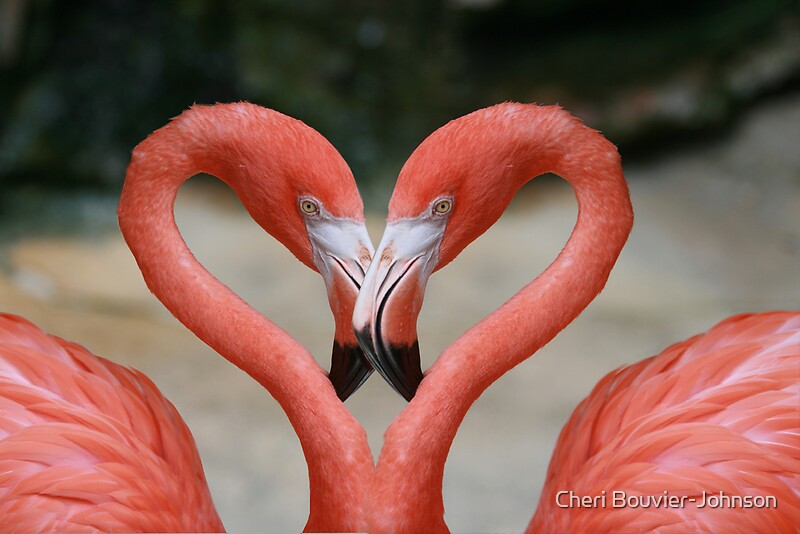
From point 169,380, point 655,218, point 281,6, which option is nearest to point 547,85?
point 655,218

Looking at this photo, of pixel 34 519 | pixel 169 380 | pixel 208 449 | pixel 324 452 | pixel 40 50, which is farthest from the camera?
pixel 40 50

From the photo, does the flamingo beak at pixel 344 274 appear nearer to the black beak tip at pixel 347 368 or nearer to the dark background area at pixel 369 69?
the black beak tip at pixel 347 368

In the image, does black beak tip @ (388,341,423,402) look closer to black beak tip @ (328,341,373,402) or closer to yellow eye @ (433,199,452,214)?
black beak tip @ (328,341,373,402)

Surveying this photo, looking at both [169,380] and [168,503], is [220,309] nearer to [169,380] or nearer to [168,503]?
[168,503]

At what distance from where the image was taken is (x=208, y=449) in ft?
12.8

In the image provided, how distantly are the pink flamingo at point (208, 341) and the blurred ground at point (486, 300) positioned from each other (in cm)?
123

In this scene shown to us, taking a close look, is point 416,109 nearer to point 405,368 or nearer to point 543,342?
point 543,342

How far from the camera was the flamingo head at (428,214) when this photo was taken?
2.18 m

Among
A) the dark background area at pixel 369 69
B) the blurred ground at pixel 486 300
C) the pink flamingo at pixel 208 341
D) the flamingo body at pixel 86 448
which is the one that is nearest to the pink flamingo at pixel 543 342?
the pink flamingo at pixel 208 341

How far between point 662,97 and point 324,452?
430cm

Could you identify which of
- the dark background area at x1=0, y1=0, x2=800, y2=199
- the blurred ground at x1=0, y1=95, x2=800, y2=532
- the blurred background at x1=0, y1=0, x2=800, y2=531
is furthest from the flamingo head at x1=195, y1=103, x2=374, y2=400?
the dark background area at x1=0, y1=0, x2=800, y2=199

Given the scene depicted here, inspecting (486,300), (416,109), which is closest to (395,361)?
(486,300)

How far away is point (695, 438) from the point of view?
7.36 ft

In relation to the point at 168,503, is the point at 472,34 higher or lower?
higher
